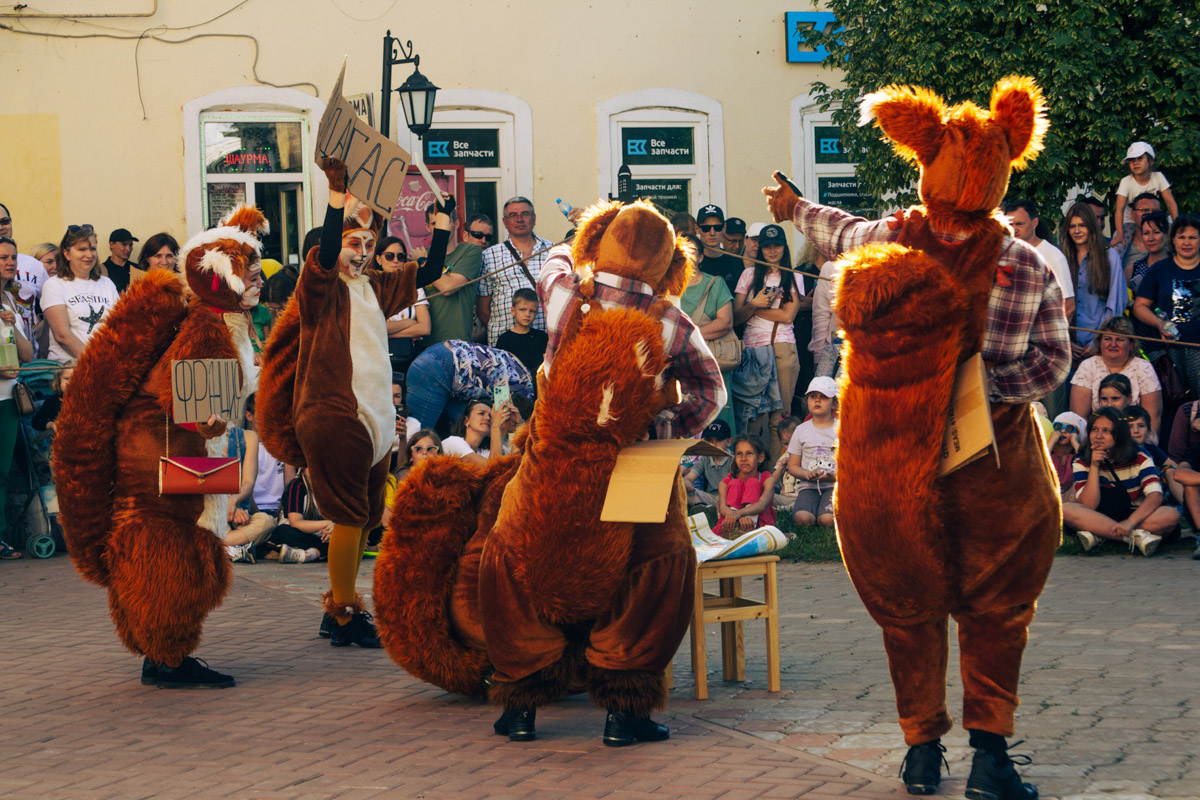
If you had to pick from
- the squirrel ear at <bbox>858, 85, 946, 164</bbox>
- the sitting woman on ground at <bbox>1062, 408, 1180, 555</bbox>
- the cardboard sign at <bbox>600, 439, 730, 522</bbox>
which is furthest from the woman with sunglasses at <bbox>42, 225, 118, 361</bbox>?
the squirrel ear at <bbox>858, 85, 946, 164</bbox>

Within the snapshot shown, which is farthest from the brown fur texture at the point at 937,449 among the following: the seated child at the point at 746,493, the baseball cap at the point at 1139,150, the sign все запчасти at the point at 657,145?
the sign все запчасти at the point at 657,145

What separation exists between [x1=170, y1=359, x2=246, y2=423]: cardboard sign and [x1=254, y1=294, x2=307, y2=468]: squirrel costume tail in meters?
0.56

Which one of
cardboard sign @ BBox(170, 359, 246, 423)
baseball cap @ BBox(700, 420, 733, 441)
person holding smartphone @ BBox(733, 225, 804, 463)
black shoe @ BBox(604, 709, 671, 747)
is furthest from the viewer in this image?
person holding smartphone @ BBox(733, 225, 804, 463)

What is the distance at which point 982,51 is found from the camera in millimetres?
12117

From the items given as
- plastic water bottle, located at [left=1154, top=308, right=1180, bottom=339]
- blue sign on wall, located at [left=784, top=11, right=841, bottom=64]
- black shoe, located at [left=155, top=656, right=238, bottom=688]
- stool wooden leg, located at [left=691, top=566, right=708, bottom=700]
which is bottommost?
black shoe, located at [left=155, top=656, right=238, bottom=688]

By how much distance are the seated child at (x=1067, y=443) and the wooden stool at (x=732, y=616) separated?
4.58 metres

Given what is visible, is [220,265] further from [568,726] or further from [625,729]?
[625,729]

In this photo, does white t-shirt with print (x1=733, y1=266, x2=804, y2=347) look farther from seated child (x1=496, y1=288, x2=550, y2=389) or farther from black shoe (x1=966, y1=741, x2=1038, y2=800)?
black shoe (x1=966, y1=741, x2=1038, y2=800)

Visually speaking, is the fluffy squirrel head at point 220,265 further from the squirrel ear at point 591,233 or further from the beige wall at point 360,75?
the beige wall at point 360,75

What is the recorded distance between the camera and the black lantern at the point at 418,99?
43.8ft

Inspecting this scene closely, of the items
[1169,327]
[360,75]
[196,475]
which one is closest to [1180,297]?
[1169,327]

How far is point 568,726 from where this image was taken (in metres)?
5.51

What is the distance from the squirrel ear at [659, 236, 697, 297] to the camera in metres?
5.24

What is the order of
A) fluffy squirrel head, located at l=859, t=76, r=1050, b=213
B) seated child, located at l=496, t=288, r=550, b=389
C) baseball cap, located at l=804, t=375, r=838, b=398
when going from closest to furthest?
fluffy squirrel head, located at l=859, t=76, r=1050, b=213 < baseball cap, located at l=804, t=375, r=838, b=398 < seated child, located at l=496, t=288, r=550, b=389
